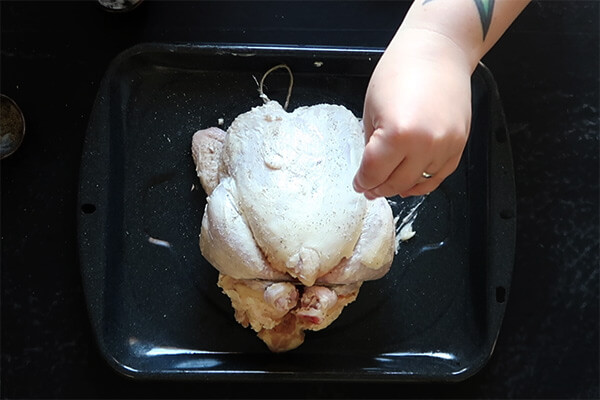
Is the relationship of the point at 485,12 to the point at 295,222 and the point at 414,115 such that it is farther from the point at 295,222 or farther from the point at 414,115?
the point at 295,222

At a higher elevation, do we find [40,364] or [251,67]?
[251,67]

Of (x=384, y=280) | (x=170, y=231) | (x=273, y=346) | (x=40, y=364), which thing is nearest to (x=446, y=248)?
(x=384, y=280)

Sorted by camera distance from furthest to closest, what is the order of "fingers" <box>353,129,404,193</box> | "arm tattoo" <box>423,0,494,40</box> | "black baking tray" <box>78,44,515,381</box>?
1. "black baking tray" <box>78,44,515,381</box>
2. "arm tattoo" <box>423,0,494,40</box>
3. "fingers" <box>353,129,404,193</box>

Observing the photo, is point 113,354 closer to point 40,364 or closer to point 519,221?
point 40,364

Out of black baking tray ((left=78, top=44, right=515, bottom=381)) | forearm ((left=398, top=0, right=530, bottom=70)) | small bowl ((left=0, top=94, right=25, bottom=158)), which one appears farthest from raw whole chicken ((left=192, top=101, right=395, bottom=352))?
small bowl ((left=0, top=94, right=25, bottom=158))

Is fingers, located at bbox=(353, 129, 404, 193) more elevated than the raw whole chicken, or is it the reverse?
fingers, located at bbox=(353, 129, 404, 193)

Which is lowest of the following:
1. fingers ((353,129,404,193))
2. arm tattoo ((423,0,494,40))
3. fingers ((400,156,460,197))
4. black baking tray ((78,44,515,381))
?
black baking tray ((78,44,515,381))

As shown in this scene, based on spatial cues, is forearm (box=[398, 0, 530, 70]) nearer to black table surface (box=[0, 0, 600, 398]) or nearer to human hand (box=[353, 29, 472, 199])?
human hand (box=[353, 29, 472, 199])

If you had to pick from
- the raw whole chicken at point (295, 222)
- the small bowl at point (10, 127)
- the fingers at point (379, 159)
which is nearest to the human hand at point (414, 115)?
the fingers at point (379, 159)
